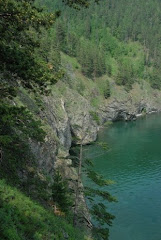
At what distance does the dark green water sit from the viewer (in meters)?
41.2

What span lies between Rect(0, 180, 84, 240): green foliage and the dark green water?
23.1 metres

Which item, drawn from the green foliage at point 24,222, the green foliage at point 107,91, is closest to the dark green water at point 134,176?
the green foliage at point 107,91

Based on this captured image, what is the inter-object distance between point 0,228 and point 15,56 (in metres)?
8.18

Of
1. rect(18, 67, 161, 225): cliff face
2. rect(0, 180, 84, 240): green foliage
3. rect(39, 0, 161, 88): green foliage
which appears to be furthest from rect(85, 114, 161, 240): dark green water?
rect(39, 0, 161, 88): green foliage

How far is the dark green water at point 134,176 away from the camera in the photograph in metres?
41.2

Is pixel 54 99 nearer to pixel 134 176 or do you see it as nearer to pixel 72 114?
pixel 72 114

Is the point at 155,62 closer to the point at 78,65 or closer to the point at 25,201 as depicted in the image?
the point at 78,65

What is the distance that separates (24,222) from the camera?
15.1 m

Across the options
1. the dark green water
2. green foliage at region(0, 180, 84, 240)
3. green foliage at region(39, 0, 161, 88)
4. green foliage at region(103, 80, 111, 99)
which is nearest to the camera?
green foliage at region(0, 180, 84, 240)

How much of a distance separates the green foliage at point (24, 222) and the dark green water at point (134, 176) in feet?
75.8

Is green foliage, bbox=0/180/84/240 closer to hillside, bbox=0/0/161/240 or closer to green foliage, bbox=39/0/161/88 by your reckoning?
hillside, bbox=0/0/161/240

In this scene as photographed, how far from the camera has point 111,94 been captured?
424 feet

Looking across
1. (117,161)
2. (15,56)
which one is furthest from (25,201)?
(117,161)

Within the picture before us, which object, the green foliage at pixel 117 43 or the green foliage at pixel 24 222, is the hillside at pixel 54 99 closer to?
the green foliage at pixel 24 222
